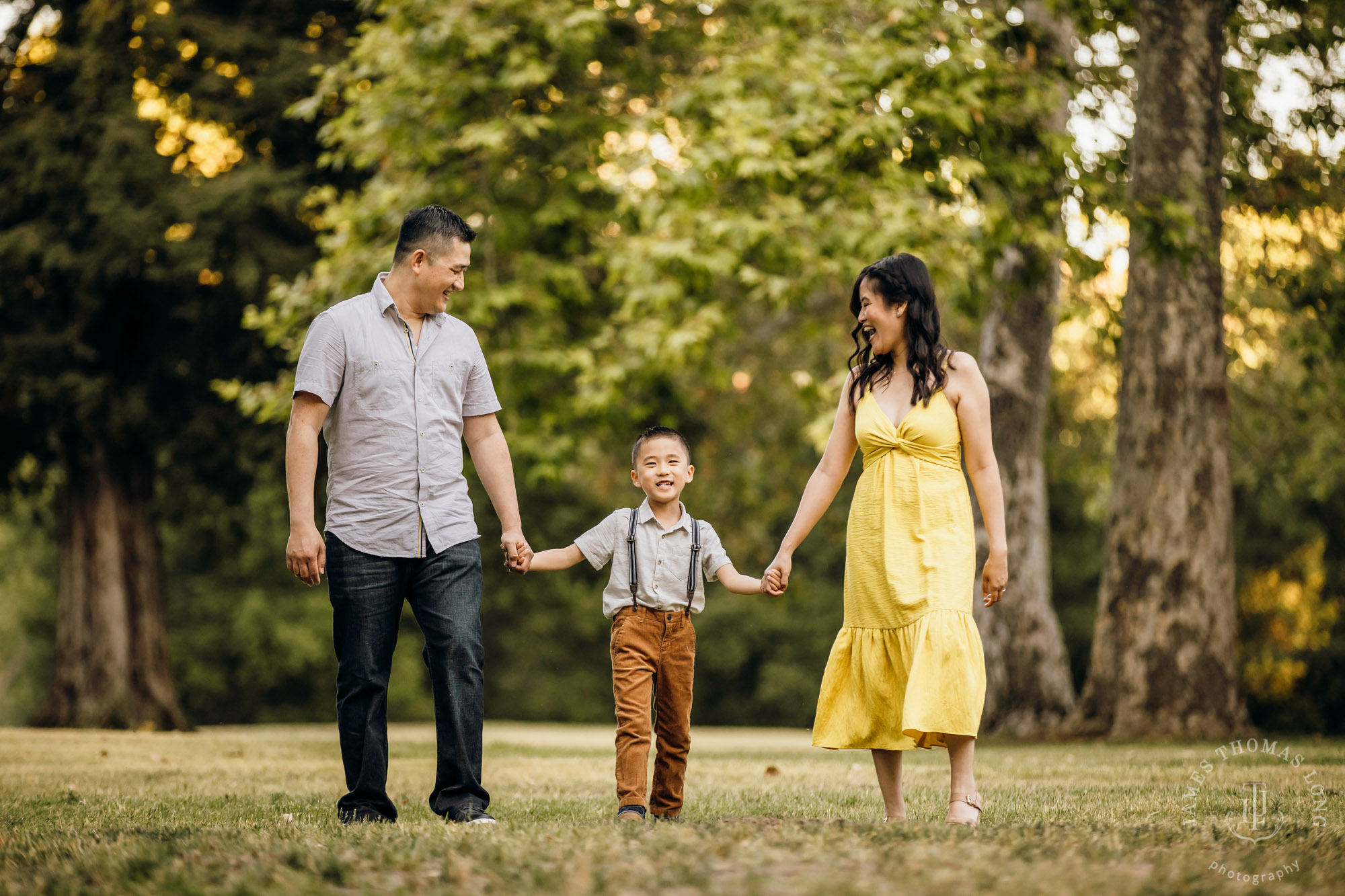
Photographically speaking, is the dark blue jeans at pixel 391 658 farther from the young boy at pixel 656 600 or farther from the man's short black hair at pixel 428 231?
the man's short black hair at pixel 428 231

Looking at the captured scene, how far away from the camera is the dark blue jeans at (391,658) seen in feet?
15.5

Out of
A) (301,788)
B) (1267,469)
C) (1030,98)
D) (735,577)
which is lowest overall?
(301,788)

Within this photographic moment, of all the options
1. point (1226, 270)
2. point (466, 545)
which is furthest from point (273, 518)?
point (466, 545)

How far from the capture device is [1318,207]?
1569 cm

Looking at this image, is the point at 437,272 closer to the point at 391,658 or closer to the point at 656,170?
the point at 391,658

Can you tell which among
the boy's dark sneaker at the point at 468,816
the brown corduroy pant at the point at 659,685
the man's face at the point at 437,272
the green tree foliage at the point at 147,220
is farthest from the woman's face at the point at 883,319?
the green tree foliage at the point at 147,220

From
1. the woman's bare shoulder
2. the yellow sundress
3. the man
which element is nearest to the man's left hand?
the man

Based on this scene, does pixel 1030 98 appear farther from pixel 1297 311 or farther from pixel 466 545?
pixel 466 545

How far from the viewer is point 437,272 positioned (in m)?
4.88

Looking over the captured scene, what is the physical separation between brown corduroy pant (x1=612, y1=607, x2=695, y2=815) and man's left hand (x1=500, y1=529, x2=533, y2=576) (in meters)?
0.44

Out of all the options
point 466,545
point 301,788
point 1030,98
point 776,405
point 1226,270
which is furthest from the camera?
point 776,405

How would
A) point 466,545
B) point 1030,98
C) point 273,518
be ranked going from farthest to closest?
point 273,518 < point 1030,98 < point 466,545

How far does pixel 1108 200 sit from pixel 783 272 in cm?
297

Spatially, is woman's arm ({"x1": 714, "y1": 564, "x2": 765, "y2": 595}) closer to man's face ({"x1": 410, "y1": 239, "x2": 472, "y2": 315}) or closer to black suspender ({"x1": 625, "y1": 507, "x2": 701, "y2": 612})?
black suspender ({"x1": 625, "y1": 507, "x2": 701, "y2": 612})
